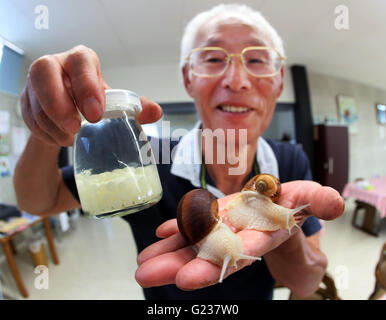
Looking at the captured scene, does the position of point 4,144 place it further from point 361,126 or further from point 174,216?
point 361,126

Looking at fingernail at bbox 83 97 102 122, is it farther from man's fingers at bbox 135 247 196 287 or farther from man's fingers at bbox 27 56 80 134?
man's fingers at bbox 135 247 196 287

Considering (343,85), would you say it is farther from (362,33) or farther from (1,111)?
(1,111)

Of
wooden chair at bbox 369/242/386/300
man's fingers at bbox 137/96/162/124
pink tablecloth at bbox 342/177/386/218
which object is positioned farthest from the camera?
wooden chair at bbox 369/242/386/300

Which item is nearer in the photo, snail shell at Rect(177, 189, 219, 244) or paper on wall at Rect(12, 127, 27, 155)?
snail shell at Rect(177, 189, 219, 244)

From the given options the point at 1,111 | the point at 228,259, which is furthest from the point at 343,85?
the point at 1,111

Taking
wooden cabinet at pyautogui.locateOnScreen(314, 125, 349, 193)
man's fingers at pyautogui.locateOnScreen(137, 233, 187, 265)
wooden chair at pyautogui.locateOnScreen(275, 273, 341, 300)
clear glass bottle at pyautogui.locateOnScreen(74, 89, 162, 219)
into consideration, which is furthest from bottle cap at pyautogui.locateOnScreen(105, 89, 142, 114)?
wooden chair at pyautogui.locateOnScreen(275, 273, 341, 300)
